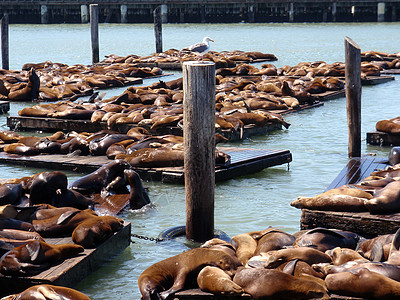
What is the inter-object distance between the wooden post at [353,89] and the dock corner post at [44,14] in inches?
1852

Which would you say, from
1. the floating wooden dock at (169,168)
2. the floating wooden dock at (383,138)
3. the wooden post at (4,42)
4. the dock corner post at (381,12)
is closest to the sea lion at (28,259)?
the floating wooden dock at (169,168)

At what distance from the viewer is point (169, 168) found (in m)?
8.02

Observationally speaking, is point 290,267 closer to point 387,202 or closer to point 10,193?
point 387,202

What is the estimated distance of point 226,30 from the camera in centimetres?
4781

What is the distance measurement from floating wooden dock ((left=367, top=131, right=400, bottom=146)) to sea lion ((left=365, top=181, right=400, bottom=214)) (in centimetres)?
443

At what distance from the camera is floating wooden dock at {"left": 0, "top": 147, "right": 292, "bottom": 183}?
26.1 feet

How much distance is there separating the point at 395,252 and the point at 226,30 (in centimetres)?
4436

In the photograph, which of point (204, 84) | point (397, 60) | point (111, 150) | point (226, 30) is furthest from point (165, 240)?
point (226, 30)

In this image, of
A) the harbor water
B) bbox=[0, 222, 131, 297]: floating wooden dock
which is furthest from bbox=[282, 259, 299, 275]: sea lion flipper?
bbox=[0, 222, 131, 297]: floating wooden dock

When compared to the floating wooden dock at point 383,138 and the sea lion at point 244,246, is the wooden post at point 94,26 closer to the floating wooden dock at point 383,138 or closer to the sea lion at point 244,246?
the floating wooden dock at point 383,138

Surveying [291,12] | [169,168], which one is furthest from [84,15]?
[169,168]

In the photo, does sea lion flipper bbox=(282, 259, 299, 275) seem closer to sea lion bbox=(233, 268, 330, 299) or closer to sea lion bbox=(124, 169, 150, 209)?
sea lion bbox=(233, 268, 330, 299)

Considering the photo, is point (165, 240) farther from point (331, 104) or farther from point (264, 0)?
point (264, 0)

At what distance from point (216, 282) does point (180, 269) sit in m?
0.33
